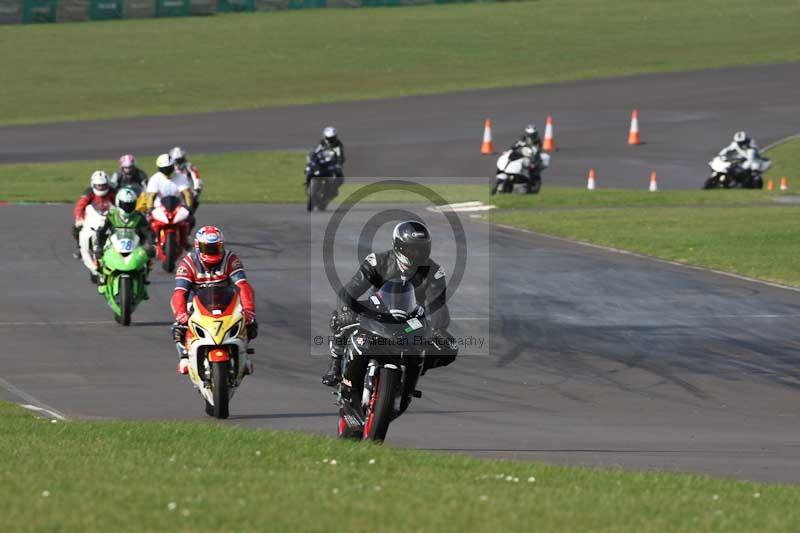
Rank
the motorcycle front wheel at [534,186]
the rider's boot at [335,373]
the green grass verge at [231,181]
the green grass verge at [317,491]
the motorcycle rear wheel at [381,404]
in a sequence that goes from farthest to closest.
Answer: the green grass verge at [231,181], the motorcycle front wheel at [534,186], the rider's boot at [335,373], the motorcycle rear wheel at [381,404], the green grass verge at [317,491]

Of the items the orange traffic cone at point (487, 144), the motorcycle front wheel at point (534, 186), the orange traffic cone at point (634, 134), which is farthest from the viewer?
the orange traffic cone at point (634, 134)

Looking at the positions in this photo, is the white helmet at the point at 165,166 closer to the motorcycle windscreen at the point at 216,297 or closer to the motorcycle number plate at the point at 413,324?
the motorcycle windscreen at the point at 216,297

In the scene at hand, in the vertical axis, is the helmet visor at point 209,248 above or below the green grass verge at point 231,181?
above

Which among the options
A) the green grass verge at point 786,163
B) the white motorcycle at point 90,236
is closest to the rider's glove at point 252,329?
the white motorcycle at point 90,236

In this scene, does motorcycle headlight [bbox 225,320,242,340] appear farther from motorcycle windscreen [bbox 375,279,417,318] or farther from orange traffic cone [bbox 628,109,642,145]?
orange traffic cone [bbox 628,109,642,145]

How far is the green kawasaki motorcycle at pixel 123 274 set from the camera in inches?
789

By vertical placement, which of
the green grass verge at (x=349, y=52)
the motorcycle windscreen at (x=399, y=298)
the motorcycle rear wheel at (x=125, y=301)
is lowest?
the motorcycle rear wheel at (x=125, y=301)

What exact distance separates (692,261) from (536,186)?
10685mm

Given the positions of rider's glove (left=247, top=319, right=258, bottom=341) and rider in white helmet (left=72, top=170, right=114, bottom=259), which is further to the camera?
rider in white helmet (left=72, top=170, right=114, bottom=259)

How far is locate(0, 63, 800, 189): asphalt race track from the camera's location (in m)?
42.4

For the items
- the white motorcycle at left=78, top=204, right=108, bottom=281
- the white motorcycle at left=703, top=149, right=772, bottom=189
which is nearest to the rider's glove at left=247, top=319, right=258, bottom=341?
the white motorcycle at left=78, top=204, right=108, bottom=281

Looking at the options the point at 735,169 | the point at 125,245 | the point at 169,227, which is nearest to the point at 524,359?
the point at 125,245

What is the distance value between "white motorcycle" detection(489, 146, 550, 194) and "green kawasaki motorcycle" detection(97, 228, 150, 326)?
16613 mm

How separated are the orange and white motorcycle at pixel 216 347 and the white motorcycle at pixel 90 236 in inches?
340
